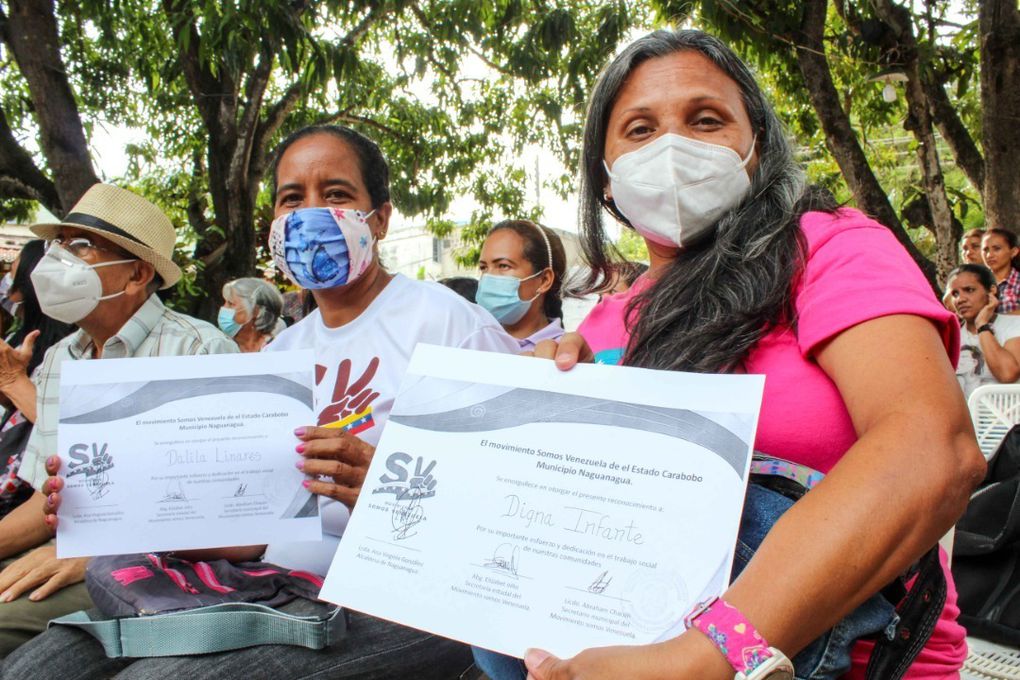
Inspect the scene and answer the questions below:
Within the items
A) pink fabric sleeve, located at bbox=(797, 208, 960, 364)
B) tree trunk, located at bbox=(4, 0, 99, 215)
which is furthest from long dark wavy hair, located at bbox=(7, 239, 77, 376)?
pink fabric sleeve, located at bbox=(797, 208, 960, 364)

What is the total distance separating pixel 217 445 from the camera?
5.47ft

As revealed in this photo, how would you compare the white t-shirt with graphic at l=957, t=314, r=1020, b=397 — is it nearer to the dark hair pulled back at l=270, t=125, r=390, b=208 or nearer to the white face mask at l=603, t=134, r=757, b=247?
the dark hair pulled back at l=270, t=125, r=390, b=208

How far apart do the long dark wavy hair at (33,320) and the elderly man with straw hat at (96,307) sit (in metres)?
0.64

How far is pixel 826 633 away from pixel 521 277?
3488mm

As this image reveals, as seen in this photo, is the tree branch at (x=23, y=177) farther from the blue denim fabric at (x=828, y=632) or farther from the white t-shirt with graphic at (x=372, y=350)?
the blue denim fabric at (x=828, y=632)

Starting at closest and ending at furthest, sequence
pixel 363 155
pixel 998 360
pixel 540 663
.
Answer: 1. pixel 540 663
2. pixel 363 155
3. pixel 998 360

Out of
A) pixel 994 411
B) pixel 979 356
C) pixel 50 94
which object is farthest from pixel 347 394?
pixel 50 94

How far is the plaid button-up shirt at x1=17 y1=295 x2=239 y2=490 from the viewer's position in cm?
262

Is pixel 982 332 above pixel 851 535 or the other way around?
the other way around

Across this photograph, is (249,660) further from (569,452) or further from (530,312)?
(530,312)

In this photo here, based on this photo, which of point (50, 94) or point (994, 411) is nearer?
point (994, 411)

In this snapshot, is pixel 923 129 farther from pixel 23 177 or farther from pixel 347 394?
pixel 23 177

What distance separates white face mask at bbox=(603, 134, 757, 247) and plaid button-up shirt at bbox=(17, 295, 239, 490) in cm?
166

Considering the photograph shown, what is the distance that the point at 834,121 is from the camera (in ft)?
23.2
